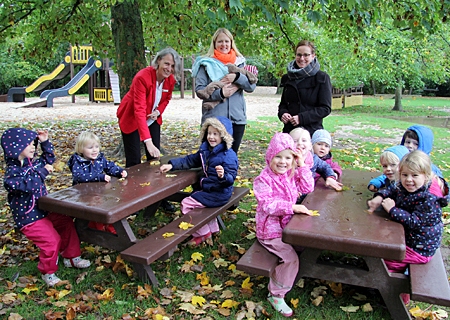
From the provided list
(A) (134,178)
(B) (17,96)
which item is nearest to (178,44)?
(A) (134,178)

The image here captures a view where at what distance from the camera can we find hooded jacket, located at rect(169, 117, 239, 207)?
156 inches

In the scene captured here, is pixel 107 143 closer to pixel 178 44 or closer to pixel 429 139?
Result: pixel 178 44

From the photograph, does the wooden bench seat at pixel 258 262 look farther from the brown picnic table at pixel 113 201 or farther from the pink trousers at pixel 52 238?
the pink trousers at pixel 52 238

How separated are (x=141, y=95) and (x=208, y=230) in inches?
64.6

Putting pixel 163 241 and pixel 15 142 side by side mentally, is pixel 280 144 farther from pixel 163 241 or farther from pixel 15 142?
pixel 15 142

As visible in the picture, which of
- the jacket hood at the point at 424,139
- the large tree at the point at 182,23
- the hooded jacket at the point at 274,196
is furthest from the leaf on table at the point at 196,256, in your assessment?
the large tree at the point at 182,23

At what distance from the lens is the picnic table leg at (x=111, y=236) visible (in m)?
3.38

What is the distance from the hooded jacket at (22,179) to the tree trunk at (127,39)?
13.8 ft

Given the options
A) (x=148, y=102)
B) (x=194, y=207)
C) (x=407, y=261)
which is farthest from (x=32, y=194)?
(x=407, y=261)

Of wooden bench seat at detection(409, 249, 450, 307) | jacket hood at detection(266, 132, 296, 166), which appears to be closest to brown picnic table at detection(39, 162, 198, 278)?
jacket hood at detection(266, 132, 296, 166)

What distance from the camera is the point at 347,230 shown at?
2.69m

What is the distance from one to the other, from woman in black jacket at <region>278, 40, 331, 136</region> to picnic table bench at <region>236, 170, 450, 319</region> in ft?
5.06

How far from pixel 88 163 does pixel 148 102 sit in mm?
1098

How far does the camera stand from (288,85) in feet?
15.5
